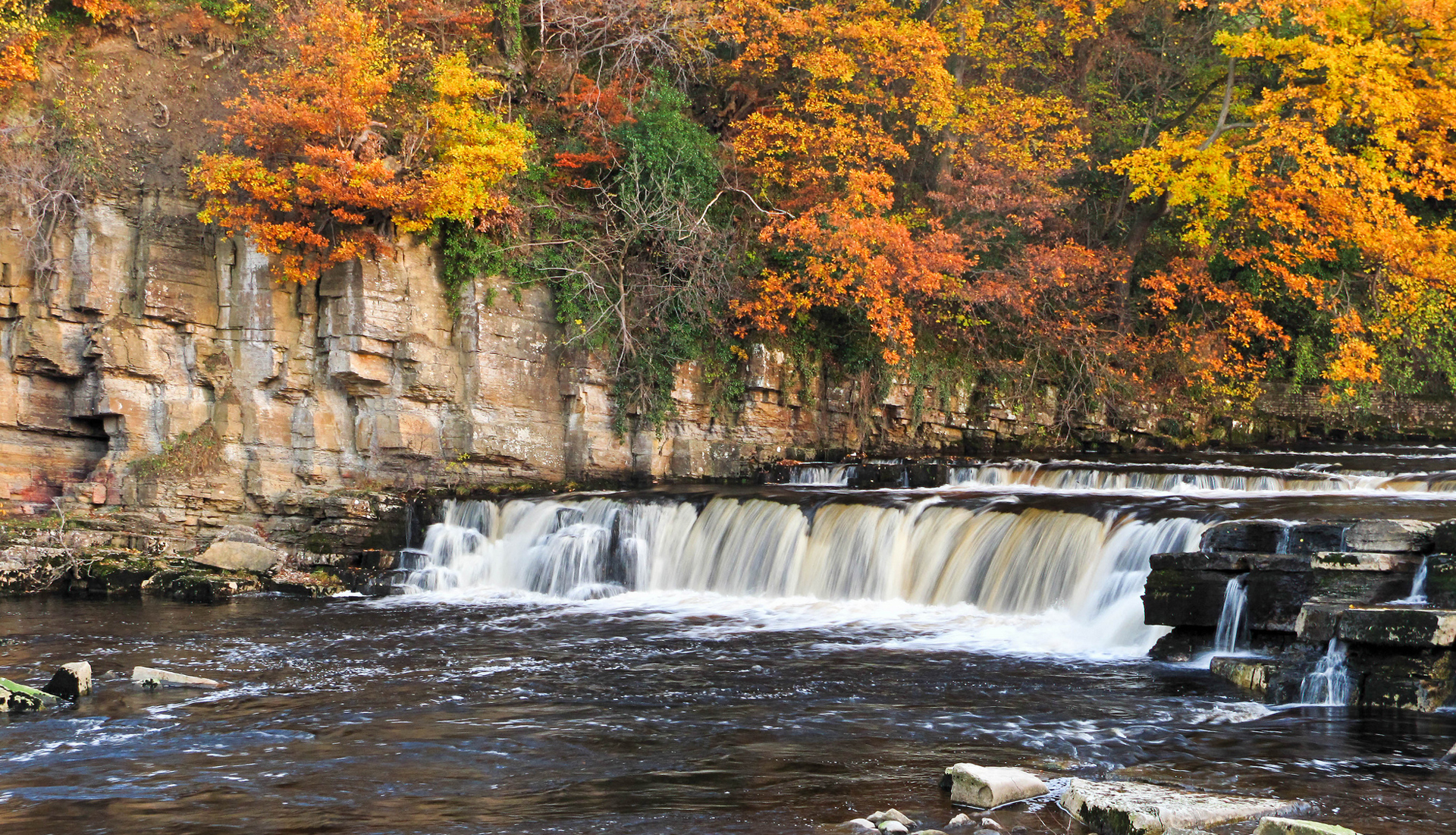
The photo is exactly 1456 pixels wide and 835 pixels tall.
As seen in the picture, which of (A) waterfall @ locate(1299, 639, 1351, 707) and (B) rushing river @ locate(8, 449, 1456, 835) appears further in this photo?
(A) waterfall @ locate(1299, 639, 1351, 707)

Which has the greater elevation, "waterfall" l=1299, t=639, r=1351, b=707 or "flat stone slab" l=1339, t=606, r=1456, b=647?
"flat stone slab" l=1339, t=606, r=1456, b=647

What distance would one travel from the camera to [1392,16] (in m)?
20.2

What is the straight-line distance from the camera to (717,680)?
11125mm

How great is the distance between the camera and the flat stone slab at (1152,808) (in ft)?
21.6

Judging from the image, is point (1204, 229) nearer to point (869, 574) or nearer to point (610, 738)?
point (869, 574)

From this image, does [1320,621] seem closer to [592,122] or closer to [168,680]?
[168,680]

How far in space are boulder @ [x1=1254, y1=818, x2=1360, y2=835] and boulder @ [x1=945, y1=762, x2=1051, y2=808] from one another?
1.47 metres

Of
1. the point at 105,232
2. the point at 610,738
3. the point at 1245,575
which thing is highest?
the point at 105,232

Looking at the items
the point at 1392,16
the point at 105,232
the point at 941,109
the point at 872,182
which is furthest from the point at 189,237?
the point at 1392,16

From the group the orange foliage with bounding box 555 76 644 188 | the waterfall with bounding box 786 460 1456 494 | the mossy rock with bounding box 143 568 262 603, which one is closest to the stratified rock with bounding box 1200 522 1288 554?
the waterfall with bounding box 786 460 1456 494

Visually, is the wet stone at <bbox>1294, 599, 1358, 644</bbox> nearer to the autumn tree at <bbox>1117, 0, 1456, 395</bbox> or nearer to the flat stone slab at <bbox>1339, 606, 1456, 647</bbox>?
the flat stone slab at <bbox>1339, 606, 1456, 647</bbox>

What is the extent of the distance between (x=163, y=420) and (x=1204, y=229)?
57.4 ft

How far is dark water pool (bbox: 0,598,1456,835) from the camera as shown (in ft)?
23.7

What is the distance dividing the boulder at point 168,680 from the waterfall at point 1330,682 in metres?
9.21
